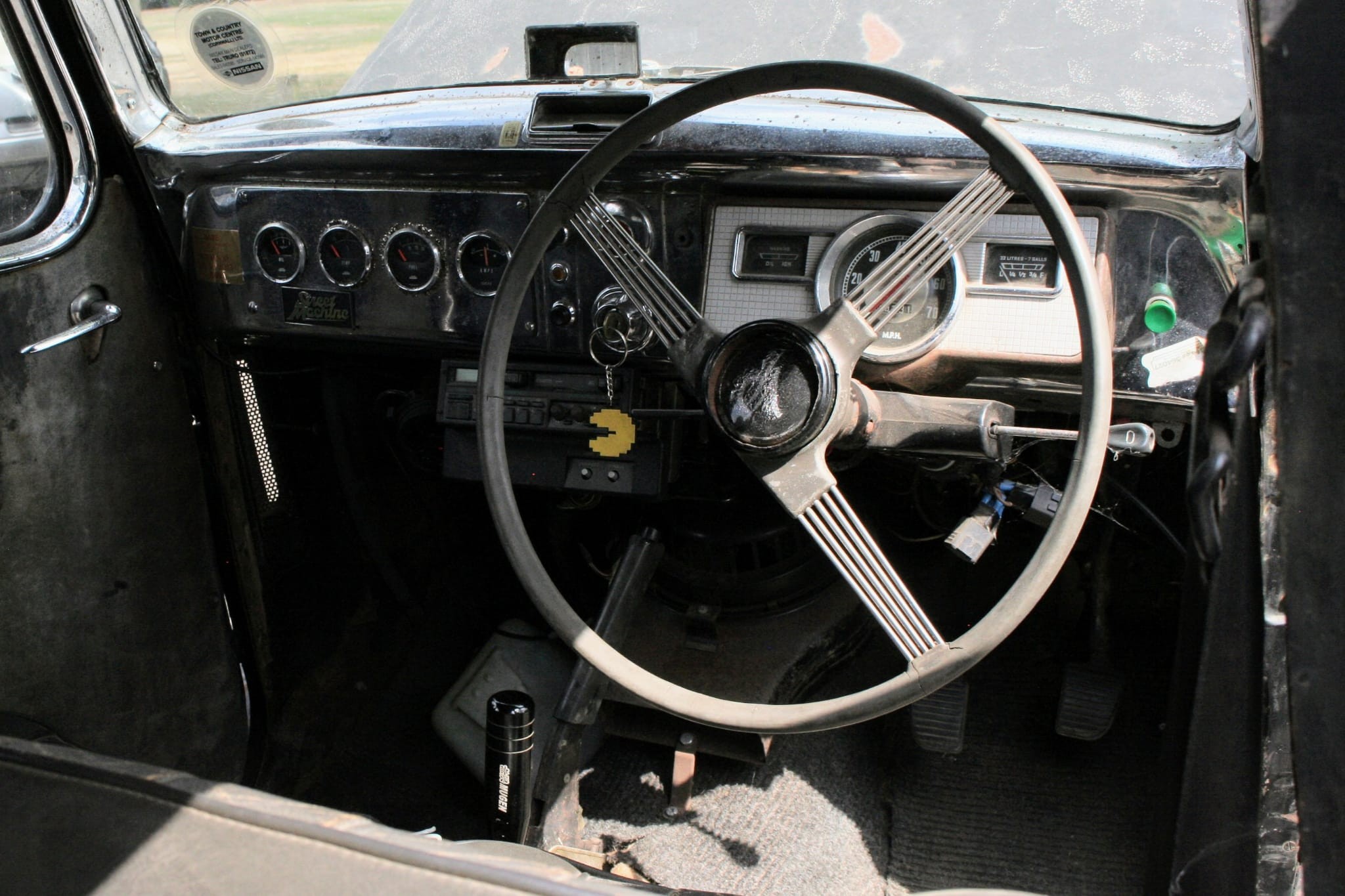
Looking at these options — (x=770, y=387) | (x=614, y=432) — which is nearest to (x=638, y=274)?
(x=770, y=387)

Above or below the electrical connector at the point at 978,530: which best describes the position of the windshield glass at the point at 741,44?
above

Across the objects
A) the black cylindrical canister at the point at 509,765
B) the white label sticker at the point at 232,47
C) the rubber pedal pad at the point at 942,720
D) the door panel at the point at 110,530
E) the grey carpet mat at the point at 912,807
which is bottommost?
the grey carpet mat at the point at 912,807

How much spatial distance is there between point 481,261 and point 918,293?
2.44ft

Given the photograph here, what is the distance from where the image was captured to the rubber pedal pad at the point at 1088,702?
2.18 m

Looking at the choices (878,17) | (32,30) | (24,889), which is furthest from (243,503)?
(878,17)

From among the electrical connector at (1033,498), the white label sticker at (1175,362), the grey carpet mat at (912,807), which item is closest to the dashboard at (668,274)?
the white label sticker at (1175,362)

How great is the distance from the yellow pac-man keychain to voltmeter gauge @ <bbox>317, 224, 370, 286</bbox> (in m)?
0.51

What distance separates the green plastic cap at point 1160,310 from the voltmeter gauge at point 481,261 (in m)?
1.01

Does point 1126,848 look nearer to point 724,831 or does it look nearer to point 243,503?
point 724,831

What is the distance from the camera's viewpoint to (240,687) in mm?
2139

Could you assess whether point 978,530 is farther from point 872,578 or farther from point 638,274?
point 638,274

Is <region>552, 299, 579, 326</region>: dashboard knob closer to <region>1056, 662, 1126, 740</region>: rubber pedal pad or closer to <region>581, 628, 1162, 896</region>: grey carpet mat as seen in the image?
<region>581, 628, 1162, 896</region>: grey carpet mat

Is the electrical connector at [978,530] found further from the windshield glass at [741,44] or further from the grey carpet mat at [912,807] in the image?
the grey carpet mat at [912,807]

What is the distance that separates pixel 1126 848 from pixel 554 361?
148cm
